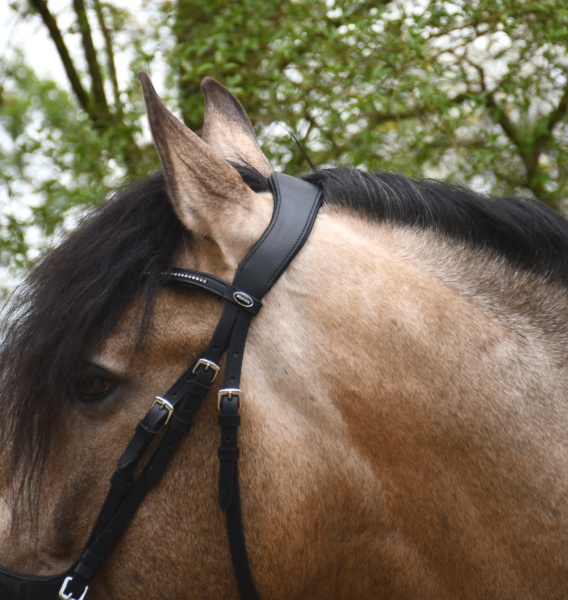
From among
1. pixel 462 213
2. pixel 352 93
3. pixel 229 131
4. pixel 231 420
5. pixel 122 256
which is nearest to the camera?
pixel 231 420

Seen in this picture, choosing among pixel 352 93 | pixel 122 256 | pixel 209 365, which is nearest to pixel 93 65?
pixel 352 93

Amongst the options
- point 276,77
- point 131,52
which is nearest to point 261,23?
point 276,77

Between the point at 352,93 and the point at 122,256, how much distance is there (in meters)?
2.21

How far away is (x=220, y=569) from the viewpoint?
1805 millimetres

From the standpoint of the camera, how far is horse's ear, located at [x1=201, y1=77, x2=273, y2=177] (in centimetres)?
221

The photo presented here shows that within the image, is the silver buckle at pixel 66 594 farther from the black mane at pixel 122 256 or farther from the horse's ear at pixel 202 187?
the horse's ear at pixel 202 187

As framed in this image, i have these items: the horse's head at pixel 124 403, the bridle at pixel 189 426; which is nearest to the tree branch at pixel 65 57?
the horse's head at pixel 124 403

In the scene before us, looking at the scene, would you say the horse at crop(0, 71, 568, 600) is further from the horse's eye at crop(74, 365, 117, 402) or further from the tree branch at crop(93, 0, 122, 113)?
the tree branch at crop(93, 0, 122, 113)

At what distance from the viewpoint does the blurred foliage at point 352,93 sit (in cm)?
354

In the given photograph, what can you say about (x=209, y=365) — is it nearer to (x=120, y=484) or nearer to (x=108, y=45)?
(x=120, y=484)

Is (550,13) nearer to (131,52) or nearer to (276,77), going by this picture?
(276,77)

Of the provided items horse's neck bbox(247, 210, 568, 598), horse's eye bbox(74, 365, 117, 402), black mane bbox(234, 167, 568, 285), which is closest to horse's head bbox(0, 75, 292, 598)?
horse's eye bbox(74, 365, 117, 402)

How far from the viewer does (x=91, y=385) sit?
71.0 inches

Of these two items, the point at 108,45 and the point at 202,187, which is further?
the point at 108,45
